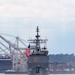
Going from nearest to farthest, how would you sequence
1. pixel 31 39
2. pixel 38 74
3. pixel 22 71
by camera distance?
pixel 38 74 → pixel 31 39 → pixel 22 71

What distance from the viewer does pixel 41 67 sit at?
110938 millimetres

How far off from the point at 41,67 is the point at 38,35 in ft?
24.7

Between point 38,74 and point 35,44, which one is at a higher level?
point 35,44

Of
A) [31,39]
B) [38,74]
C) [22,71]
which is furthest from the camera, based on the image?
[22,71]

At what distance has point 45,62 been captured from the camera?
11238 cm

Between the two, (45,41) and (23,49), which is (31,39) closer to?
(45,41)

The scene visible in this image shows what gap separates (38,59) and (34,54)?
4.85ft

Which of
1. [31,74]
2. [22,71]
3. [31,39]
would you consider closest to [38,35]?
[31,39]

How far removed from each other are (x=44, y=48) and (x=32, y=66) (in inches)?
235

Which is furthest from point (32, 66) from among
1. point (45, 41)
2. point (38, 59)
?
point (45, 41)

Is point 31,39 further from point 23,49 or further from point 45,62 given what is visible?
point 23,49

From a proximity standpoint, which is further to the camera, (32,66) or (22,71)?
(22,71)

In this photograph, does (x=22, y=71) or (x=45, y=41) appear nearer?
(x=45, y=41)

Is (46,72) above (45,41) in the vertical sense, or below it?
below
